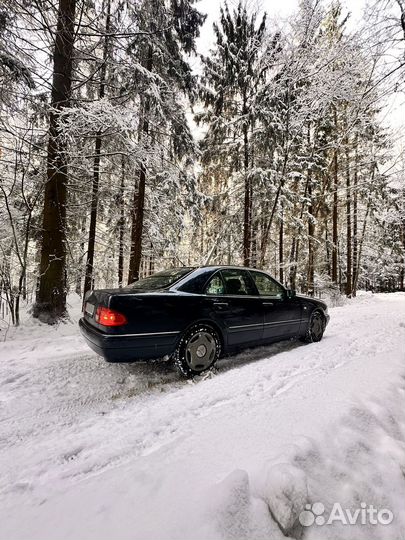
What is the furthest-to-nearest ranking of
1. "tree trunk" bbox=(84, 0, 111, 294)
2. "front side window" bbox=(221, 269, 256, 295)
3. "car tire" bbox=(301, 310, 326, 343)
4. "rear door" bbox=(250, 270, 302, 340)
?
"tree trunk" bbox=(84, 0, 111, 294), "car tire" bbox=(301, 310, 326, 343), "rear door" bbox=(250, 270, 302, 340), "front side window" bbox=(221, 269, 256, 295)

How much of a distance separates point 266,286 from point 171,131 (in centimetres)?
721

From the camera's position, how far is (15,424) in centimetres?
266

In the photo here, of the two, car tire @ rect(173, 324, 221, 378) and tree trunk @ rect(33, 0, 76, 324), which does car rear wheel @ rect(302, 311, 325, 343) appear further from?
tree trunk @ rect(33, 0, 76, 324)

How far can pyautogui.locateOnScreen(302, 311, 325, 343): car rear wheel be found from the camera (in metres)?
5.38

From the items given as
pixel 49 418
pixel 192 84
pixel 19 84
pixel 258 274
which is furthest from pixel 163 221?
pixel 49 418

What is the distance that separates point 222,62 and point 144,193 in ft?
23.3

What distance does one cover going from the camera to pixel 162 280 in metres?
4.18

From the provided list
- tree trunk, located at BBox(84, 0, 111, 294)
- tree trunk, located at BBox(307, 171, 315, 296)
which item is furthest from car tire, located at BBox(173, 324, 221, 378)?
tree trunk, located at BBox(307, 171, 315, 296)

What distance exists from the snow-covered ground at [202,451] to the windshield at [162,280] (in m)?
1.20

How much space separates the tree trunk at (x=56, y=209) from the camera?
640 cm

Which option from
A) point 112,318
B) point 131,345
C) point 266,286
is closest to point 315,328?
point 266,286

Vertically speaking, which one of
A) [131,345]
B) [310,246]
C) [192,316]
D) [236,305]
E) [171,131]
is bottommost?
[131,345]

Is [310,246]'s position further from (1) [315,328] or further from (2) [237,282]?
(2) [237,282]

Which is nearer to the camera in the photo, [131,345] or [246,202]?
[131,345]
